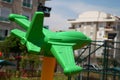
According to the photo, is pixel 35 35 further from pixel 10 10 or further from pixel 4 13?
pixel 10 10

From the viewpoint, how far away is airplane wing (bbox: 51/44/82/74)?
725 centimetres

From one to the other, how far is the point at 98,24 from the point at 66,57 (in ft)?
209

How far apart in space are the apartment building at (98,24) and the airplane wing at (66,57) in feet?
187

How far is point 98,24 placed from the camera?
232ft

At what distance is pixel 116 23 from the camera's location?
218ft

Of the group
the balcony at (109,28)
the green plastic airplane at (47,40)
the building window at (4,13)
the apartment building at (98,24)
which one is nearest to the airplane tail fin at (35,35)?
the green plastic airplane at (47,40)

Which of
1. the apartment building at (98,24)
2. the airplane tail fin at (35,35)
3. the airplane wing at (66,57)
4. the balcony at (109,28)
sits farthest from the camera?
the apartment building at (98,24)

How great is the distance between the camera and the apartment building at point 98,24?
2625 inches

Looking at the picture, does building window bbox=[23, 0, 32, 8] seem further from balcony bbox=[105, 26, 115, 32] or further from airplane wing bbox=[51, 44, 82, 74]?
airplane wing bbox=[51, 44, 82, 74]

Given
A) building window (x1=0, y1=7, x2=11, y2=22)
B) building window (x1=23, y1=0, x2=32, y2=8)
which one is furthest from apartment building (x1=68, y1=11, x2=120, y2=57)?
building window (x1=0, y1=7, x2=11, y2=22)

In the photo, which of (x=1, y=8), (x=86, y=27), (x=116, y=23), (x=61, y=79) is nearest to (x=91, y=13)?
(x=86, y=27)

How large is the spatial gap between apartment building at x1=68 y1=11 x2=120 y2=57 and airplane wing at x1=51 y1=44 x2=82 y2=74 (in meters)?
57.1

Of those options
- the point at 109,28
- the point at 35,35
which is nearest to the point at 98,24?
the point at 109,28

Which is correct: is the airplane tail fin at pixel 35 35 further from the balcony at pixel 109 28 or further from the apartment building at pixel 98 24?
the balcony at pixel 109 28
